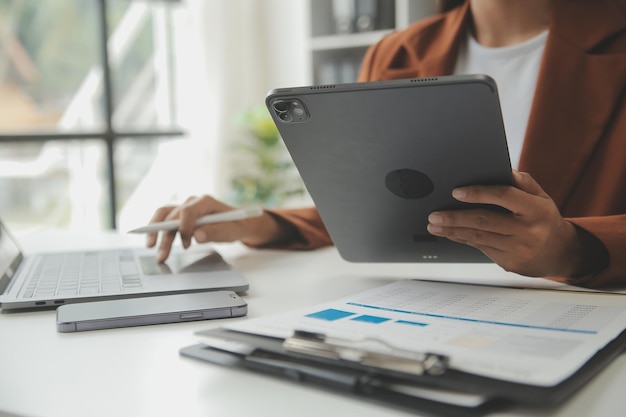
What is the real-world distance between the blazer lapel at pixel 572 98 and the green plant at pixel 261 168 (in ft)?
6.13

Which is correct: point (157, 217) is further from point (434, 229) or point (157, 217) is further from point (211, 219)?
point (434, 229)

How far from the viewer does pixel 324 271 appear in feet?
3.37

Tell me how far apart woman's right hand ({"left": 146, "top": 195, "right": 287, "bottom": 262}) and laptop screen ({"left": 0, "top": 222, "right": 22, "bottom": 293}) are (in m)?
0.20

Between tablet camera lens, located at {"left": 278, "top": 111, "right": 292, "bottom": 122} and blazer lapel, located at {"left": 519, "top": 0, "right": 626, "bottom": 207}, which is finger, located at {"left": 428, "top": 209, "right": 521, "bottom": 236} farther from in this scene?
blazer lapel, located at {"left": 519, "top": 0, "right": 626, "bottom": 207}

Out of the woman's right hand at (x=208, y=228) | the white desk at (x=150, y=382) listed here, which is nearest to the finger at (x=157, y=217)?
the woman's right hand at (x=208, y=228)

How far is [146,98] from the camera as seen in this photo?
3391 millimetres

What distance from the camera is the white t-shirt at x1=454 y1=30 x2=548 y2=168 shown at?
1325 mm

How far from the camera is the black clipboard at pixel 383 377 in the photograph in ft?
1.56

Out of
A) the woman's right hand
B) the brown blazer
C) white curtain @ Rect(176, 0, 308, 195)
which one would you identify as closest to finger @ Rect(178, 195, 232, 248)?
the woman's right hand

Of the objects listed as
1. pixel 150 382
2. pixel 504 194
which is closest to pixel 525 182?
pixel 504 194

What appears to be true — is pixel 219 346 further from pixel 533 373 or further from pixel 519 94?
pixel 519 94

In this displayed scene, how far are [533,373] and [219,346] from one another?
11.0 inches

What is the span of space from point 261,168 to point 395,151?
94.6 inches

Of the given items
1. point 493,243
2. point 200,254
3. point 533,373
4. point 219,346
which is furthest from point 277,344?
point 200,254
